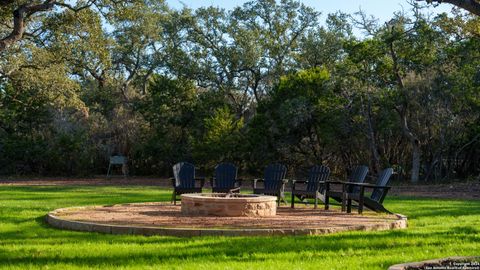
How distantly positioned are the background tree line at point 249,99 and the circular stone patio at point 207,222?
8.27m

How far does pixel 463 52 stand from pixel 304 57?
1046cm

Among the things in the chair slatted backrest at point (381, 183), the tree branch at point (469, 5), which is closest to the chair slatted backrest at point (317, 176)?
the chair slatted backrest at point (381, 183)

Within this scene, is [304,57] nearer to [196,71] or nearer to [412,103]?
[196,71]

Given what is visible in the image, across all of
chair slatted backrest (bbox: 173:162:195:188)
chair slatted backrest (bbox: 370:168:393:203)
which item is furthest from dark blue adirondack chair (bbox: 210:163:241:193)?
chair slatted backrest (bbox: 370:168:393:203)

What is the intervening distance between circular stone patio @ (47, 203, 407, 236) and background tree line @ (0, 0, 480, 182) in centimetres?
827

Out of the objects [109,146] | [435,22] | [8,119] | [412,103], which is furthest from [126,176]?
[435,22]

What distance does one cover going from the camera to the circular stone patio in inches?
284

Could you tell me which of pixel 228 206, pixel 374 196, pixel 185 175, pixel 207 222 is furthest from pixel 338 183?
pixel 185 175

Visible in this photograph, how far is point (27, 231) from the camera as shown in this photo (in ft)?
24.7

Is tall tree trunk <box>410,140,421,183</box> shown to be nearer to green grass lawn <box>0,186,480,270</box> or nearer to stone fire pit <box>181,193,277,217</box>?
stone fire pit <box>181,193,277,217</box>

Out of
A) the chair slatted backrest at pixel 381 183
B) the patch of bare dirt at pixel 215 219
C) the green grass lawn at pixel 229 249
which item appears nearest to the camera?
the green grass lawn at pixel 229 249

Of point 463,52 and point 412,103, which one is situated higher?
point 463,52

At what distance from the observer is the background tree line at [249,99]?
20484mm

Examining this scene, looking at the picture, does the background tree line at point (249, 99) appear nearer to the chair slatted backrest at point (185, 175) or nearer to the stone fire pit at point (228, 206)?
the chair slatted backrest at point (185, 175)
